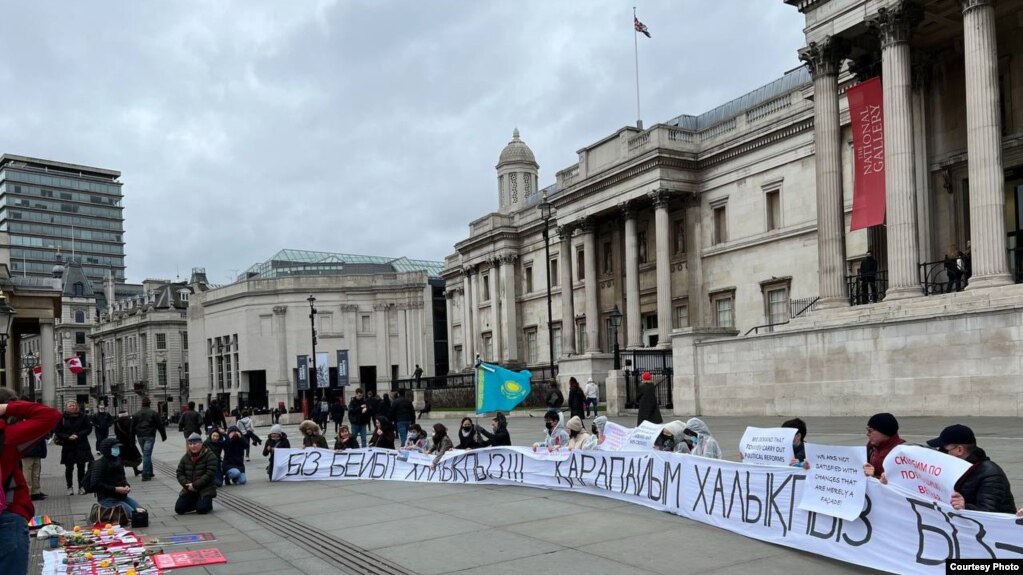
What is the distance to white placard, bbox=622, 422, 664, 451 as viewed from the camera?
487 inches

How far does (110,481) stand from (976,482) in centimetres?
1131

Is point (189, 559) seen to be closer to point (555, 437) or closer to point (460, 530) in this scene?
point (460, 530)

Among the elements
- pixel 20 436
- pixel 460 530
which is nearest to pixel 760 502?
pixel 460 530

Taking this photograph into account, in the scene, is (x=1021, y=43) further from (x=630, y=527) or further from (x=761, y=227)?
(x=630, y=527)

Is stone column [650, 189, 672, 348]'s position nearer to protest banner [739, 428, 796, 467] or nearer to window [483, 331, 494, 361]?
window [483, 331, 494, 361]

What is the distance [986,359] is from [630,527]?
1347 centimetres

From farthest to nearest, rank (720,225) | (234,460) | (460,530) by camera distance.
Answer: (720,225) < (234,460) < (460,530)

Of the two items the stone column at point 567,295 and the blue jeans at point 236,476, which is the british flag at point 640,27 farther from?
the blue jeans at point 236,476

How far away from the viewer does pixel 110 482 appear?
12.8 metres

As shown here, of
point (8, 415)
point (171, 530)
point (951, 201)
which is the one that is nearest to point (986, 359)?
point (951, 201)

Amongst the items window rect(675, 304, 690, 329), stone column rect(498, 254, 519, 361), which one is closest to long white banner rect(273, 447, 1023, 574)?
window rect(675, 304, 690, 329)

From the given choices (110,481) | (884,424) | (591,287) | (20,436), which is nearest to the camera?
(20,436)

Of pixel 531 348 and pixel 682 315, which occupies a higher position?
pixel 682 315

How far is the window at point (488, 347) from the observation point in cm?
6225
